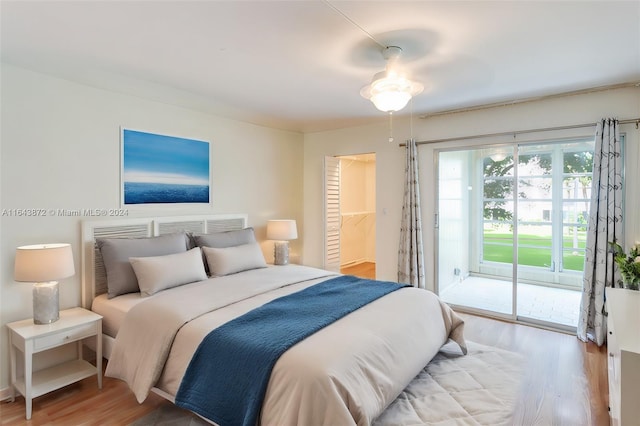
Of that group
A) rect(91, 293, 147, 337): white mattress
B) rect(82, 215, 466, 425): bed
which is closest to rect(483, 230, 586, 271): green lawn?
rect(82, 215, 466, 425): bed

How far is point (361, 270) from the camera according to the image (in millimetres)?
6645

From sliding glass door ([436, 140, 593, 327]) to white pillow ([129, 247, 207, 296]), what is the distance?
9.86ft

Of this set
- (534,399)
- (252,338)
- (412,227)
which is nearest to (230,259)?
(252,338)

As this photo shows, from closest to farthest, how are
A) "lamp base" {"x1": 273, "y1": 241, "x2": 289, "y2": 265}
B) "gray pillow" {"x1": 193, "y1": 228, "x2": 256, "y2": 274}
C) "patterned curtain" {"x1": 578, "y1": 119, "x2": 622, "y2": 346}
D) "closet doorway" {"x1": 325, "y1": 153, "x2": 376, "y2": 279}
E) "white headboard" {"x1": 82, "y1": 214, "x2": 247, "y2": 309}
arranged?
"white headboard" {"x1": 82, "y1": 214, "x2": 247, "y2": 309} < "patterned curtain" {"x1": 578, "y1": 119, "x2": 622, "y2": 346} < "gray pillow" {"x1": 193, "y1": 228, "x2": 256, "y2": 274} < "lamp base" {"x1": 273, "y1": 241, "x2": 289, "y2": 265} < "closet doorway" {"x1": 325, "y1": 153, "x2": 376, "y2": 279}

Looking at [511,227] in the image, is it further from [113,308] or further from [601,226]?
[113,308]

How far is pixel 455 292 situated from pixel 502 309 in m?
0.63

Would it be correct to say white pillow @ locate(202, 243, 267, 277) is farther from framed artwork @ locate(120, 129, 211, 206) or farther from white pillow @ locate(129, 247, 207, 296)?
framed artwork @ locate(120, 129, 211, 206)

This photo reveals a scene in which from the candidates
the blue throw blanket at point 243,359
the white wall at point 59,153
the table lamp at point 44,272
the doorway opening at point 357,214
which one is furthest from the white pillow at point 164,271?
the doorway opening at point 357,214

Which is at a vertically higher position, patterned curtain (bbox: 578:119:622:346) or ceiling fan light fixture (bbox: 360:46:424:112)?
ceiling fan light fixture (bbox: 360:46:424:112)

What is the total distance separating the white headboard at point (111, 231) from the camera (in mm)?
3016

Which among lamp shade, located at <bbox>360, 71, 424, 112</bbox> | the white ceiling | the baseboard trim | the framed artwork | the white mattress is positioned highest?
the white ceiling

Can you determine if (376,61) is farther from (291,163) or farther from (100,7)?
(291,163)

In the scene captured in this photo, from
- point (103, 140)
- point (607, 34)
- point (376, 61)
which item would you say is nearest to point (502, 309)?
point (607, 34)

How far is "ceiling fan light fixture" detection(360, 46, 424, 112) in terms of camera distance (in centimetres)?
235
